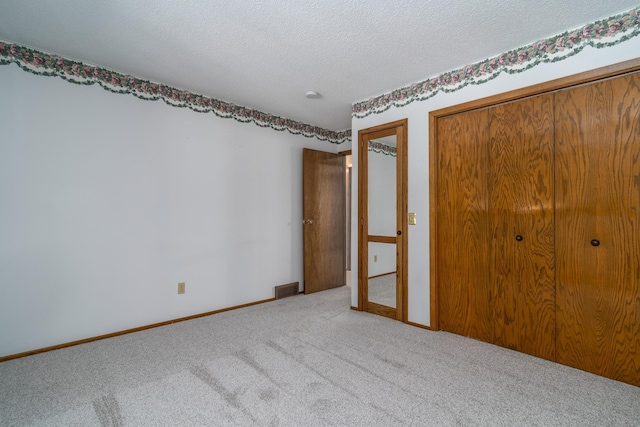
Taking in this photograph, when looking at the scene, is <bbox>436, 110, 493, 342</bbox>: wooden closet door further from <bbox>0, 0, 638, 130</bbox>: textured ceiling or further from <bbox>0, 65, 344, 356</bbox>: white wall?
<bbox>0, 65, 344, 356</bbox>: white wall

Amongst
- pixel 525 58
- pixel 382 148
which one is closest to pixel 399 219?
pixel 382 148

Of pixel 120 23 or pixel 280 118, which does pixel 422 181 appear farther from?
pixel 120 23

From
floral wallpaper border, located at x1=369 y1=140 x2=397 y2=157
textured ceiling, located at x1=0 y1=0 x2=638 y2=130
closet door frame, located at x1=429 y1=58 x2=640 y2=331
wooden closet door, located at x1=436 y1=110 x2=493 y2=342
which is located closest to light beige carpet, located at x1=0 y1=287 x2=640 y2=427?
wooden closet door, located at x1=436 y1=110 x2=493 y2=342

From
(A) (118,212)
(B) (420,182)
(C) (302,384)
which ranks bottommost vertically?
(C) (302,384)

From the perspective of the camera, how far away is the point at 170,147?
3076 millimetres

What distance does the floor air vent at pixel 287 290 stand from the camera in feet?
12.9

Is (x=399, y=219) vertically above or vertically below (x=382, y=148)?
below

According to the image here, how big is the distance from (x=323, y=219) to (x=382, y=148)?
149 centimetres

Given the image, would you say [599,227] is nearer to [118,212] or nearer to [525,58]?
[525,58]

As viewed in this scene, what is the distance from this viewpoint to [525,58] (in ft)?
7.64

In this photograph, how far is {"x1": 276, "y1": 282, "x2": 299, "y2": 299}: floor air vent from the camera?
392 centimetres

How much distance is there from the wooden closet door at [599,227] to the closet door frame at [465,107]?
0.19 ft

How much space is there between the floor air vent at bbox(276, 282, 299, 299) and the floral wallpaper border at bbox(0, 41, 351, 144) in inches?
80.9

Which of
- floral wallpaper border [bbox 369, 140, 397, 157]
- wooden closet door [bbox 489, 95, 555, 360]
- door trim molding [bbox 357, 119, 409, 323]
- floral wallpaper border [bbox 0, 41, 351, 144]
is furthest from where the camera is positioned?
floral wallpaper border [bbox 369, 140, 397, 157]
